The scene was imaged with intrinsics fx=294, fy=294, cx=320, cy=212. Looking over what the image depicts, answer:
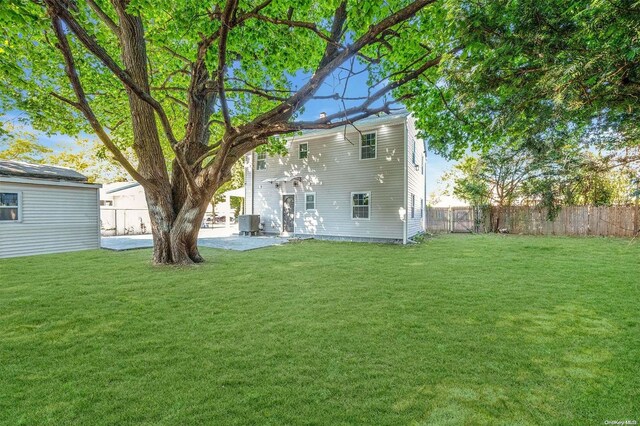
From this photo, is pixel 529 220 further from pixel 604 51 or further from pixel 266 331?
pixel 266 331

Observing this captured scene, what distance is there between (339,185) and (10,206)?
11517 millimetres

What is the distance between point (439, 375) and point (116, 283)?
5829 millimetres

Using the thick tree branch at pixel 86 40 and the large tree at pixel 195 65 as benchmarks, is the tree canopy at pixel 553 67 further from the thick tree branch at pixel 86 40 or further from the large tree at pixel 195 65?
the thick tree branch at pixel 86 40

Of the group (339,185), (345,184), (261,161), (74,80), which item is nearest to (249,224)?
(261,161)

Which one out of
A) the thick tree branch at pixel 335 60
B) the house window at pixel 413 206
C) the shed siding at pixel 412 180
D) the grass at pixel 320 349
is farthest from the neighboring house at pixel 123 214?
the house window at pixel 413 206

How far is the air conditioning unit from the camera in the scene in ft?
49.0

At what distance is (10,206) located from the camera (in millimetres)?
9195

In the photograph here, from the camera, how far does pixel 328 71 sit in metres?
5.59

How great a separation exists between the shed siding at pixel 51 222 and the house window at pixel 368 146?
10805mm

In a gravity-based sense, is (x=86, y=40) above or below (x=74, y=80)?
above

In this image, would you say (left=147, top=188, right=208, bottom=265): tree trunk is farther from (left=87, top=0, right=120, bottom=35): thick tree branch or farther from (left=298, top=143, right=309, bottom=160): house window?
(left=298, top=143, right=309, bottom=160): house window

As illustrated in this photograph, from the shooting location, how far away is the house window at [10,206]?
905 cm

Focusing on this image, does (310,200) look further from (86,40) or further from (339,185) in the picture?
(86,40)

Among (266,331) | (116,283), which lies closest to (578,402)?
(266,331)
